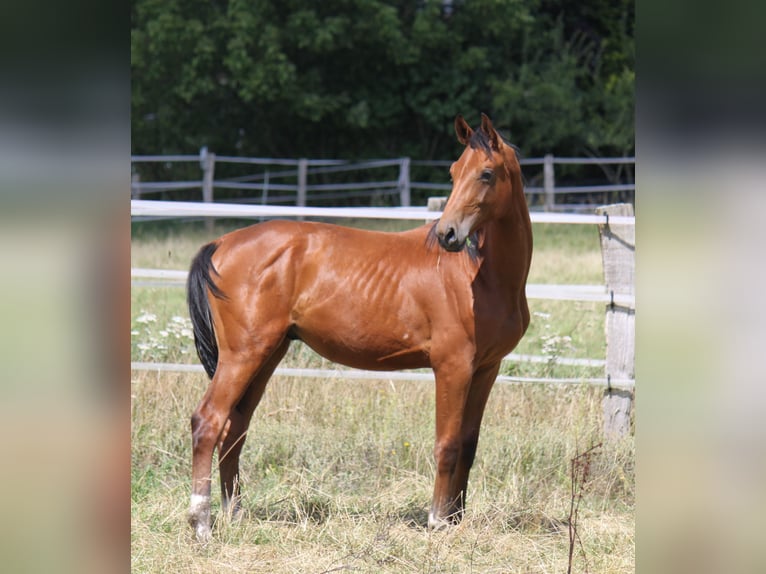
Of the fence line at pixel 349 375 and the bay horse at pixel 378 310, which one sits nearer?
the bay horse at pixel 378 310

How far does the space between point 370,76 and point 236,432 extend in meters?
16.0

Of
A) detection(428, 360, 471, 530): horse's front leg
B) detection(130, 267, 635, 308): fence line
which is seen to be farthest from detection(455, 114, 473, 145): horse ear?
detection(130, 267, 635, 308): fence line

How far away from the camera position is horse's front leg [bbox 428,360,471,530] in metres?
3.45

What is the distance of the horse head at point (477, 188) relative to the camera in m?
3.16

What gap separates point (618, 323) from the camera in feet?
16.2

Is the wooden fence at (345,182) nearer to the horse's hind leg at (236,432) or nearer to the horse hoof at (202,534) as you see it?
the horse's hind leg at (236,432)

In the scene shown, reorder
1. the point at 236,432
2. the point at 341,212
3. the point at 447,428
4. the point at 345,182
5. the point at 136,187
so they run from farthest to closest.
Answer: the point at 345,182
the point at 136,187
the point at 341,212
the point at 236,432
the point at 447,428

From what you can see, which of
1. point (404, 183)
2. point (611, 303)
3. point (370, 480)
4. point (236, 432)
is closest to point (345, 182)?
point (404, 183)

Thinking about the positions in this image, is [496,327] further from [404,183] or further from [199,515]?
[404,183]

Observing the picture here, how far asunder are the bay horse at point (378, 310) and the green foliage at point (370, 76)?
14.4 metres

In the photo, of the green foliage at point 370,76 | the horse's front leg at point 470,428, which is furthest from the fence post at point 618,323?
the green foliage at point 370,76
